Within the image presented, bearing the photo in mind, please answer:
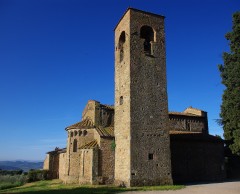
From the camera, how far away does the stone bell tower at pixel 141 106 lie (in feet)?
67.8

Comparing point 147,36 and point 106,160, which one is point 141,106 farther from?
point 147,36

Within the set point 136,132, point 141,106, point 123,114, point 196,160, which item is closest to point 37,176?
point 123,114

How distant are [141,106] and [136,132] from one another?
227 cm

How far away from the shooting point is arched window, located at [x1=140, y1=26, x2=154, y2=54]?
23.7m

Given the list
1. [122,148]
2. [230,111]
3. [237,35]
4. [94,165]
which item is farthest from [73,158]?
[237,35]

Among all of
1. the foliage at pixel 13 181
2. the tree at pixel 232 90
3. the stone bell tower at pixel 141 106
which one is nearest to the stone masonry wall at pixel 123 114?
the stone bell tower at pixel 141 106

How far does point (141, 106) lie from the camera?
2166 centimetres

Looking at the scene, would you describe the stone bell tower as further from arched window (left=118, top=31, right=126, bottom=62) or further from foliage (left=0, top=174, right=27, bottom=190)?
foliage (left=0, top=174, right=27, bottom=190)

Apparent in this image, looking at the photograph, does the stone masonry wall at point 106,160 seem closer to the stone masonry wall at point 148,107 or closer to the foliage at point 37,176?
the stone masonry wall at point 148,107

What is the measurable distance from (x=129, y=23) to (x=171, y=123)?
1436 cm

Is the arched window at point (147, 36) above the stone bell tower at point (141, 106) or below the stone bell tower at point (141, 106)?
above

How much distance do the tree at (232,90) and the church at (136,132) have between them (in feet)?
16.7

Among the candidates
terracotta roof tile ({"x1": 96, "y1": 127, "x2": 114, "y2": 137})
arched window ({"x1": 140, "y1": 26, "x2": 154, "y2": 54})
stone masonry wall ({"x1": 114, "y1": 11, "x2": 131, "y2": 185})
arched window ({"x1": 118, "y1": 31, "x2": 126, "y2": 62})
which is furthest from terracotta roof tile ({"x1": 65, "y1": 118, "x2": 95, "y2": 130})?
arched window ({"x1": 140, "y1": 26, "x2": 154, "y2": 54})

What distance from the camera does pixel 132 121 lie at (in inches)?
827
